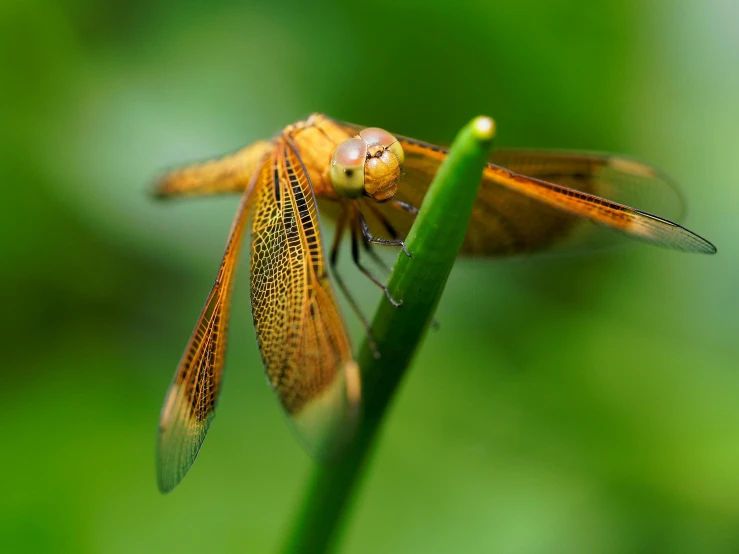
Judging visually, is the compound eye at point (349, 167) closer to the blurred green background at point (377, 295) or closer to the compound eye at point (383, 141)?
the compound eye at point (383, 141)

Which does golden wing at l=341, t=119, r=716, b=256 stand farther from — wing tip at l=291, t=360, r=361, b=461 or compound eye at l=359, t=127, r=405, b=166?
wing tip at l=291, t=360, r=361, b=461

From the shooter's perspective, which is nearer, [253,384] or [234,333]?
[253,384]

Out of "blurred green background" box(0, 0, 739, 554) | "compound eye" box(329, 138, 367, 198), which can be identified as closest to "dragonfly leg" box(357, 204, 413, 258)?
"compound eye" box(329, 138, 367, 198)

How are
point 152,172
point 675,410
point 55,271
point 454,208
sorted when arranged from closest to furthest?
point 454,208 → point 675,410 → point 55,271 → point 152,172

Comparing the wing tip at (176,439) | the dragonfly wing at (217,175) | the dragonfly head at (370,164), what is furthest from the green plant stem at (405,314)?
the dragonfly wing at (217,175)

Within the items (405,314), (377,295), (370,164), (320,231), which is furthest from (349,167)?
(377,295)

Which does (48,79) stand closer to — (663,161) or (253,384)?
(253,384)

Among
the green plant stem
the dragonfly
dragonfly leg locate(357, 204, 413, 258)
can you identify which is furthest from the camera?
dragonfly leg locate(357, 204, 413, 258)

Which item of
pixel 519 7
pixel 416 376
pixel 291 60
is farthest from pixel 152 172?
pixel 519 7
